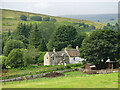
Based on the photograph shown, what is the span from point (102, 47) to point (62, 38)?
40.8m

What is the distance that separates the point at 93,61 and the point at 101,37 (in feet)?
22.0

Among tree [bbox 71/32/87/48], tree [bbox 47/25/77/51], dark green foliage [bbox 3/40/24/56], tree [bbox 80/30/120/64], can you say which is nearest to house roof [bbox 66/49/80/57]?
tree [bbox 47/25/77/51]

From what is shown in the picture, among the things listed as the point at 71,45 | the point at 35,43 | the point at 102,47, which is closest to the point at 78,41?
the point at 71,45

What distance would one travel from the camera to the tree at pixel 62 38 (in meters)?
92.2

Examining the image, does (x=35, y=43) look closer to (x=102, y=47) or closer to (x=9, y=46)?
(x=9, y=46)

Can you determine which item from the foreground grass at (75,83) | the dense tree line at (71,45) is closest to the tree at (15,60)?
the dense tree line at (71,45)

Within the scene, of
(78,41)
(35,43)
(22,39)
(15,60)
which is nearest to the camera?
(15,60)

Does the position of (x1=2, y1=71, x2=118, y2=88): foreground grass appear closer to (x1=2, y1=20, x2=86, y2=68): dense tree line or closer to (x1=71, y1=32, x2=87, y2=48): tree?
(x1=2, y1=20, x2=86, y2=68): dense tree line

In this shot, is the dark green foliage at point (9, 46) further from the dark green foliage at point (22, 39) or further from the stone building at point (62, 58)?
the stone building at point (62, 58)

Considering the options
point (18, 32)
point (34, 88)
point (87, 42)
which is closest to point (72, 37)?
point (18, 32)

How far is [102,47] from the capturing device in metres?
54.1

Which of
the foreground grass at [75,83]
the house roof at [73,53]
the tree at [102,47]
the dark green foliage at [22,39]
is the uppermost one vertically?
the dark green foliage at [22,39]

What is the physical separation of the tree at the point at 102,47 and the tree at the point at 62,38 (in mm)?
35127

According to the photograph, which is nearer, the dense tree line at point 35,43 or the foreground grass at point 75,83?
the foreground grass at point 75,83
